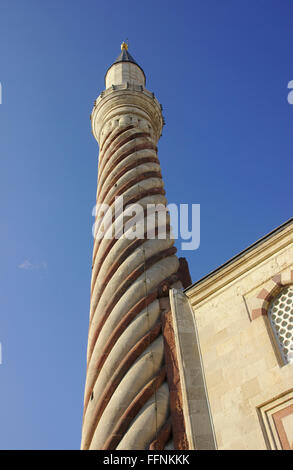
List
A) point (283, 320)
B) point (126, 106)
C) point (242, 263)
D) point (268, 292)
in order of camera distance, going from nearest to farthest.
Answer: point (283, 320), point (268, 292), point (242, 263), point (126, 106)

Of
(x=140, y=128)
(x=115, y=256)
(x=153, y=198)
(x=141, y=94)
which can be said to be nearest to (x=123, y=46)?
(x=141, y=94)

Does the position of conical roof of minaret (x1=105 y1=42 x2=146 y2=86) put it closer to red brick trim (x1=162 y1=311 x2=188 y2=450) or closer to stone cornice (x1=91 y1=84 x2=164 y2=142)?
stone cornice (x1=91 y1=84 x2=164 y2=142)

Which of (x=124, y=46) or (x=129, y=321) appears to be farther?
(x=124, y=46)

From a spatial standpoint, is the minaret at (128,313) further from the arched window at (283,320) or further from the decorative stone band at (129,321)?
the arched window at (283,320)

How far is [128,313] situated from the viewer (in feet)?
21.4

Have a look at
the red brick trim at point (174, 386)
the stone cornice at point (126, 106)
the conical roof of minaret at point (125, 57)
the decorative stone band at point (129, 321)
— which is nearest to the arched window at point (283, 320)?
the red brick trim at point (174, 386)

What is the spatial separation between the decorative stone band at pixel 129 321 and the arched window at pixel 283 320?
1356 millimetres

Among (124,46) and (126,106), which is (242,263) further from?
(124,46)

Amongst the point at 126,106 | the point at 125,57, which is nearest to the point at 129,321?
the point at 126,106

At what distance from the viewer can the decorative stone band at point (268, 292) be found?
18.2 feet

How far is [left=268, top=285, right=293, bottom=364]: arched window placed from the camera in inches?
205

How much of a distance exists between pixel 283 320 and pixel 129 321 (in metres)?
1.99
